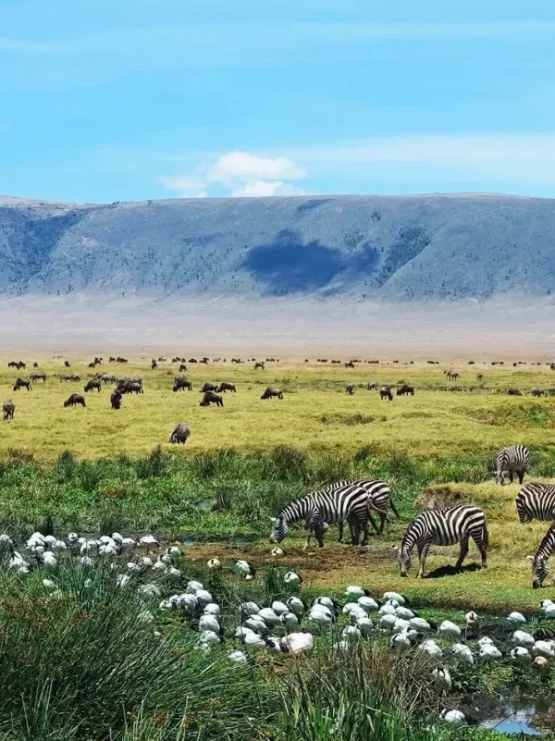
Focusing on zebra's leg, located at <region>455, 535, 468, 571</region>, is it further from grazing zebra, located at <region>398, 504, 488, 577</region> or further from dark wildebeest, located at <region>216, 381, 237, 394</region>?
dark wildebeest, located at <region>216, 381, 237, 394</region>

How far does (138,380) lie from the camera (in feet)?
169

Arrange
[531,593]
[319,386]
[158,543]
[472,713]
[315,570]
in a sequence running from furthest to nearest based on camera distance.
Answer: [319,386] → [158,543] → [315,570] → [531,593] → [472,713]

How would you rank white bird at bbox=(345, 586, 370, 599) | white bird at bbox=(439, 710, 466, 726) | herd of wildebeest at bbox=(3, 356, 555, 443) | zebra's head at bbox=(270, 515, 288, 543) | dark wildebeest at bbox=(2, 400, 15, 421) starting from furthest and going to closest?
1. herd of wildebeest at bbox=(3, 356, 555, 443)
2. dark wildebeest at bbox=(2, 400, 15, 421)
3. zebra's head at bbox=(270, 515, 288, 543)
4. white bird at bbox=(345, 586, 370, 599)
5. white bird at bbox=(439, 710, 466, 726)

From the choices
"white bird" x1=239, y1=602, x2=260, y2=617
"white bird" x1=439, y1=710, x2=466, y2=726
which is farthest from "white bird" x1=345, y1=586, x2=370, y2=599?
"white bird" x1=439, y1=710, x2=466, y2=726

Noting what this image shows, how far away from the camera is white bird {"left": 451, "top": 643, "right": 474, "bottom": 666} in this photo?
11.4 m

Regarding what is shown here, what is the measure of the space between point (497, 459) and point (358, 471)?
340cm

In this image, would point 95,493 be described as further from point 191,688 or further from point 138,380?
point 138,380

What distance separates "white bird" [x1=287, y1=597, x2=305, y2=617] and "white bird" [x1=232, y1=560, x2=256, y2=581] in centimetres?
272

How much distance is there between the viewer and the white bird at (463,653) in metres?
11.4

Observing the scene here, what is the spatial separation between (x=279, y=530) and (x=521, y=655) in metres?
7.92

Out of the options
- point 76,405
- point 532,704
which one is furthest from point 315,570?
point 76,405

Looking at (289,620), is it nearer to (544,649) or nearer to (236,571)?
(544,649)

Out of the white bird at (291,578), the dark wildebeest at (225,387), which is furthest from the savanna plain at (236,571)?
the dark wildebeest at (225,387)

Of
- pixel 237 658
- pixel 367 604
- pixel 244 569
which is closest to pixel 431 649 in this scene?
pixel 237 658
